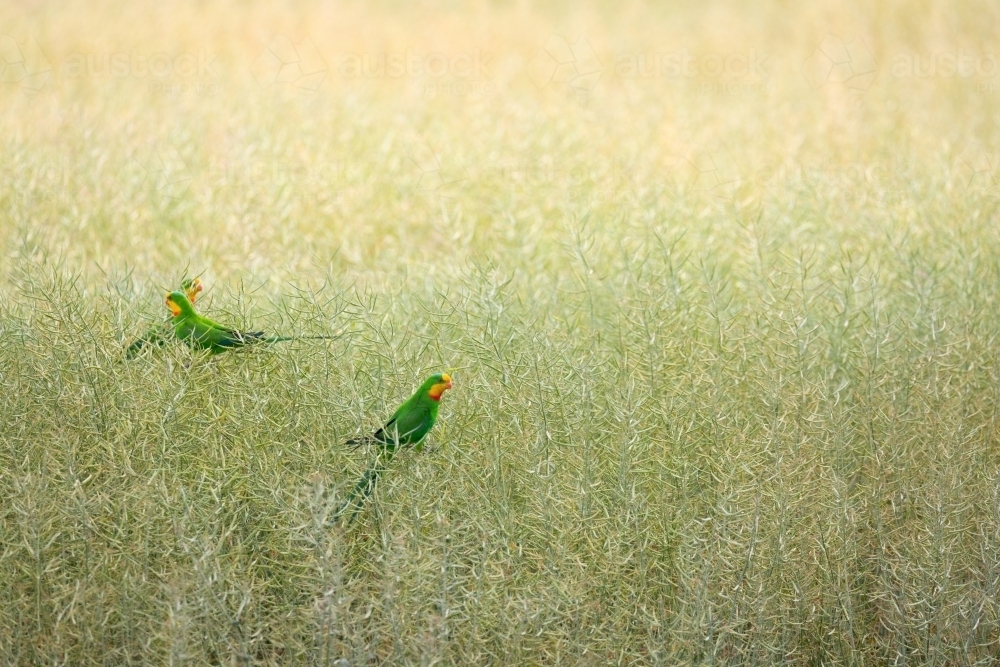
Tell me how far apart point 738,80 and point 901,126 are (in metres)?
0.98

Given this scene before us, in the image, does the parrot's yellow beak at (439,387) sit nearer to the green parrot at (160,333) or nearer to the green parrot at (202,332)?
the green parrot at (202,332)

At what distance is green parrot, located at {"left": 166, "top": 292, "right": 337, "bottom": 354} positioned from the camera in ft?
6.81

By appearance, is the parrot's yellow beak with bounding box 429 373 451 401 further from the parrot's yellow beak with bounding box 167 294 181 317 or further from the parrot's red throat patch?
the parrot's yellow beak with bounding box 167 294 181 317

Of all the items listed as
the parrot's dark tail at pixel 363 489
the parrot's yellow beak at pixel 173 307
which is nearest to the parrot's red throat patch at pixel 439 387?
the parrot's dark tail at pixel 363 489

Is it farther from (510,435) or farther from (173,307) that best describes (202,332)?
(510,435)

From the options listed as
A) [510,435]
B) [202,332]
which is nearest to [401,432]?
[510,435]

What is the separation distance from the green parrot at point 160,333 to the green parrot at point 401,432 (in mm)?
472

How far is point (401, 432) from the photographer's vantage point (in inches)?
77.8

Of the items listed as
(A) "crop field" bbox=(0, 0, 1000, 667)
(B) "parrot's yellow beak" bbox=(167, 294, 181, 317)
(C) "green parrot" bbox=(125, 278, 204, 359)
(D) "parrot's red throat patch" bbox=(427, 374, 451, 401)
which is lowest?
(A) "crop field" bbox=(0, 0, 1000, 667)

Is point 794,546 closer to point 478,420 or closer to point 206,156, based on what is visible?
point 478,420

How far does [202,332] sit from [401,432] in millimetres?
483

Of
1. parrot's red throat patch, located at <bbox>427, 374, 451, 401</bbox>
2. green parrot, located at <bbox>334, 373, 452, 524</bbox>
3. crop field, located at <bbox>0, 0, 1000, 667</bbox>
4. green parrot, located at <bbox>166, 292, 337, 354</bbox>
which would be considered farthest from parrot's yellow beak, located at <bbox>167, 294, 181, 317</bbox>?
parrot's red throat patch, located at <bbox>427, 374, 451, 401</bbox>

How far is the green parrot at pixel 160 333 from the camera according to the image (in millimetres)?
2139

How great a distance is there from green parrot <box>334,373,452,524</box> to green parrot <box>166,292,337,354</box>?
0.84 feet
